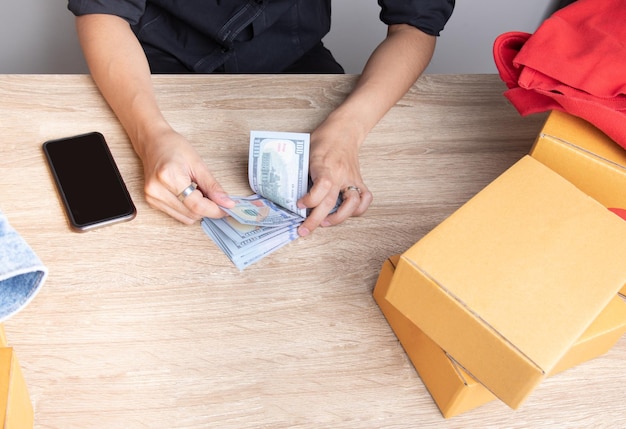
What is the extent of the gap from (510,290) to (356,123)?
49cm

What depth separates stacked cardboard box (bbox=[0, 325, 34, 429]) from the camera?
624 mm

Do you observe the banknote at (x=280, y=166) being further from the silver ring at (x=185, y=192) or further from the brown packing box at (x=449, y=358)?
the brown packing box at (x=449, y=358)

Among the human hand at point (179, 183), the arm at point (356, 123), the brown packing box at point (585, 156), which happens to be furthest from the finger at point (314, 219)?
the brown packing box at point (585, 156)

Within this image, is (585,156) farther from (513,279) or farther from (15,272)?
(15,272)

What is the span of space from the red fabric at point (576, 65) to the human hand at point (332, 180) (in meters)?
0.28

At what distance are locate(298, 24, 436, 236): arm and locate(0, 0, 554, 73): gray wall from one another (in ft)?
2.95

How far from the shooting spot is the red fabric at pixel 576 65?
921mm

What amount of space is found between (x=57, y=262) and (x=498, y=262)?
0.60m

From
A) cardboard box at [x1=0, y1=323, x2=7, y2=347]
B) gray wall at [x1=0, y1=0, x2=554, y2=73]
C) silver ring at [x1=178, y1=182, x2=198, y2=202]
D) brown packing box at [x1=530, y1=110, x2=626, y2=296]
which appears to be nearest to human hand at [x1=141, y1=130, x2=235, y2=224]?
silver ring at [x1=178, y1=182, x2=198, y2=202]

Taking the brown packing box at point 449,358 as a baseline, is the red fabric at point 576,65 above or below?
above

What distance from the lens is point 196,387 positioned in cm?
79

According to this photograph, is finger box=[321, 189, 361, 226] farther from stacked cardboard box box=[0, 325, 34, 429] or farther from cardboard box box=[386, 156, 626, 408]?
stacked cardboard box box=[0, 325, 34, 429]

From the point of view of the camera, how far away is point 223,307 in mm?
868

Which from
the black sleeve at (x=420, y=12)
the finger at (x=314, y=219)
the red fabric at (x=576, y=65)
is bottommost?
the finger at (x=314, y=219)
